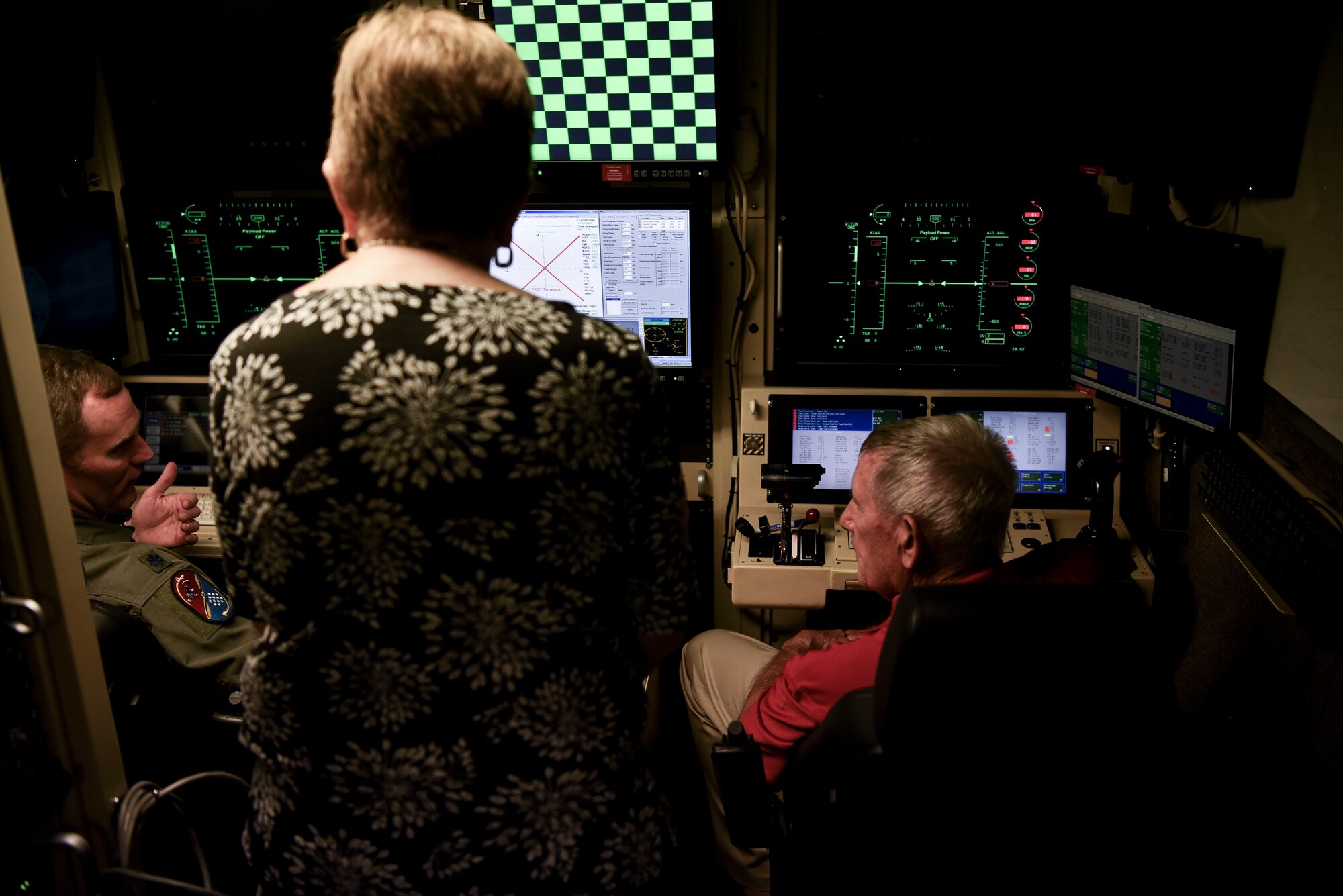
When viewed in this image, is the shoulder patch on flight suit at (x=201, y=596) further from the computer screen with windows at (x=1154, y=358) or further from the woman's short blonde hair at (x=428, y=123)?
the computer screen with windows at (x=1154, y=358)

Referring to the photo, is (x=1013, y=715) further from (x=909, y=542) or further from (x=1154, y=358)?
(x=1154, y=358)

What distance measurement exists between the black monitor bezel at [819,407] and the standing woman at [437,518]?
1.64m

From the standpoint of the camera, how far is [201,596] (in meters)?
1.91

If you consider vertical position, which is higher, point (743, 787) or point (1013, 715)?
point (1013, 715)

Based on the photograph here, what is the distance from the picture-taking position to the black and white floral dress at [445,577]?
0.87 m

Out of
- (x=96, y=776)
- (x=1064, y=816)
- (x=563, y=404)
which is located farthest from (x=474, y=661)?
(x=1064, y=816)

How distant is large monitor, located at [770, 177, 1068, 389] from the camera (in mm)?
2533

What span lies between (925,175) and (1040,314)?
1.56 ft

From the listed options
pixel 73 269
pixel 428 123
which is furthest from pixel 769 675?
pixel 73 269

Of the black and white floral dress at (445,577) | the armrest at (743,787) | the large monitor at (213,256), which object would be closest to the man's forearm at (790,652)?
the armrest at (743,787)

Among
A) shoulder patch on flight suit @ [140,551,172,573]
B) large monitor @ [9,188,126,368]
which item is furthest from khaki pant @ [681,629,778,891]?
large monitor @ [9,188,126,368]

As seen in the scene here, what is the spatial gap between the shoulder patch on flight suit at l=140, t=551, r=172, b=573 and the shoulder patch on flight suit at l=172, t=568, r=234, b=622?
0.03 m

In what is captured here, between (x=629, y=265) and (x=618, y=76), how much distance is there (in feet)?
1.60

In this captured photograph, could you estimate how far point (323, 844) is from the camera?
983 millimetres
